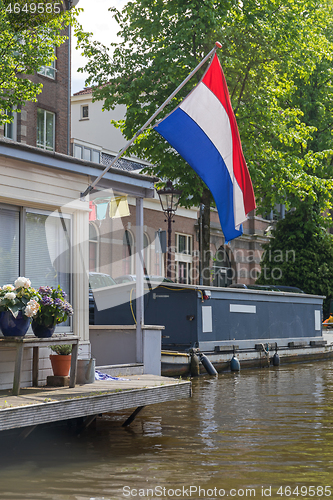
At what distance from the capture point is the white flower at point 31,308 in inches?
292

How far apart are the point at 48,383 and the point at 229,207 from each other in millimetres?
3642

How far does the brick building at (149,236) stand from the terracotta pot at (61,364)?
1282 centimetres

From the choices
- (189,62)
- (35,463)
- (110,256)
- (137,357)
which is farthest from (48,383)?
(110,256)

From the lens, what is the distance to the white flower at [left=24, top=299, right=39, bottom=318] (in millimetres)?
7414

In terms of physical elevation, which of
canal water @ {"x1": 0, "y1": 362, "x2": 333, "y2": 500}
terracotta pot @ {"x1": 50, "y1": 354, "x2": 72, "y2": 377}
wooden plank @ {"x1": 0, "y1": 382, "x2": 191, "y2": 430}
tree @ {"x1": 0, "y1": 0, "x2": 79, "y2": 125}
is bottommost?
canal water @ {"x1": 0, "y1": 362, "x2": 333, "y2": 500}

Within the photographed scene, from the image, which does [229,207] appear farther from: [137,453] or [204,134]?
[137,453]

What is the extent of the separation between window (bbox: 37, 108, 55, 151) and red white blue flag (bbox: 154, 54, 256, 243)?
61.1 ft

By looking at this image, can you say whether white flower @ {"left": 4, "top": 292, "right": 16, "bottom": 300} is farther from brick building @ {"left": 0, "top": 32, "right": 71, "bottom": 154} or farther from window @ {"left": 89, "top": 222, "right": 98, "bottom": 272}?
window @ {"left": 89, "top": 222, "right": 98, "bottom": 272}

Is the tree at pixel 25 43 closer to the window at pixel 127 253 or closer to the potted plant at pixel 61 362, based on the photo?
the potted plant at pixel 61 362

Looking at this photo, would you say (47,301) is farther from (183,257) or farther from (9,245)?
(183,257)

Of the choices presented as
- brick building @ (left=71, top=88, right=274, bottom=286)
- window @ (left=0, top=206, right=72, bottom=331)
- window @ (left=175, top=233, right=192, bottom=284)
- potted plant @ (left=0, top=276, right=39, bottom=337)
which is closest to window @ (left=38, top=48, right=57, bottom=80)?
brick building @ (left=71, top=88, right=274, bottom=286)

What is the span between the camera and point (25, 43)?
17359 mm

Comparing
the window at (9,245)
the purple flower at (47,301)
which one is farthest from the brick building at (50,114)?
the purple flower at (47,301)

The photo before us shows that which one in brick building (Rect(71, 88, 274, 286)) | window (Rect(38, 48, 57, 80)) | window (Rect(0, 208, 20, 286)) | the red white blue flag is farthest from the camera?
brick building (Rect(71, 88, 274, 286))
